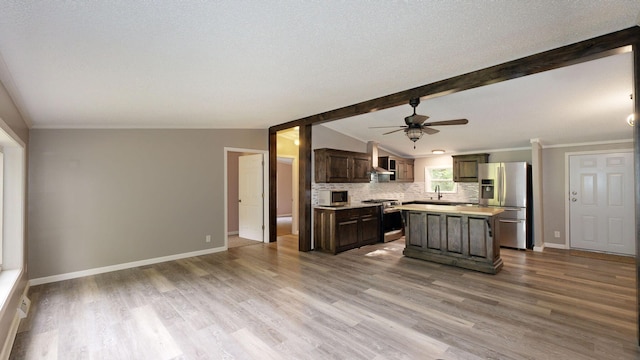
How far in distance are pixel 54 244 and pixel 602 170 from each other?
30.2ft

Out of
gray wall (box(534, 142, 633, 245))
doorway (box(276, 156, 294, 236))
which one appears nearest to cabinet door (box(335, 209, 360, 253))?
gray wall (box(534, 142, 633, 245))

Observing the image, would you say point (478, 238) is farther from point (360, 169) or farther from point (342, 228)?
point (360, 169)

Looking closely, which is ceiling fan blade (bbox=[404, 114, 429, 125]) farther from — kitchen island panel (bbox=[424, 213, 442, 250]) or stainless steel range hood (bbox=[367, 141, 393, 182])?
stainless steel range hood (bbox=[367, 141, 393, 182])

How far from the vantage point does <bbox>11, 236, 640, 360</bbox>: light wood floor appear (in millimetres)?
2293

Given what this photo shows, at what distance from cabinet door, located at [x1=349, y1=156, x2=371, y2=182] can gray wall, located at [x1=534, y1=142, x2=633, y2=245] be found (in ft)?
12.0

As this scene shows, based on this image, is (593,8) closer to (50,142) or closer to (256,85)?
(256,85)

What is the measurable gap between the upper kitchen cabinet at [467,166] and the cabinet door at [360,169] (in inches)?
85.4

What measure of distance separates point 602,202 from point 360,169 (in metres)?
4.62

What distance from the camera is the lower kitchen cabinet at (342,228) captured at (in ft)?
17.4

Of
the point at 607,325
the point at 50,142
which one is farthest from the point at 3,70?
the point at 607,325

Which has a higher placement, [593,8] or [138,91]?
[593,8]

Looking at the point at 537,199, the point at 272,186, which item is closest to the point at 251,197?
the point at 272,186

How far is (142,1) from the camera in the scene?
1.49m

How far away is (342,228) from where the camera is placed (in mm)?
5410
